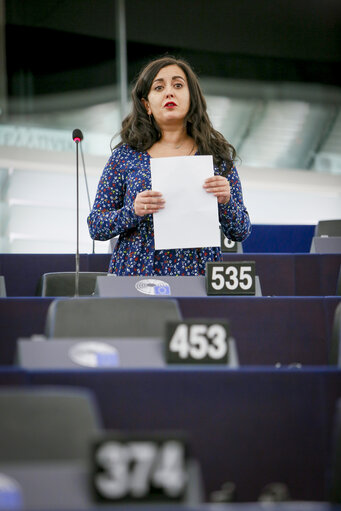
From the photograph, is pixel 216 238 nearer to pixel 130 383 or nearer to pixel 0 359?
pixel 0 359

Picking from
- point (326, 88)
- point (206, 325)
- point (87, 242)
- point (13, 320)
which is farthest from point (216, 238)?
point (326, 88)

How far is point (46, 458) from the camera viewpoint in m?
1.55

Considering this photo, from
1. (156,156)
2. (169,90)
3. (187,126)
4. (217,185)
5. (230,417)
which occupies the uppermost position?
(169,90)

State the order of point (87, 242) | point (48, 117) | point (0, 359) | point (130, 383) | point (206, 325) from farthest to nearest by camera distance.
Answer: point (48, 117), point (87, 242), point (0, 359), point (206, 325), point (130, 383)

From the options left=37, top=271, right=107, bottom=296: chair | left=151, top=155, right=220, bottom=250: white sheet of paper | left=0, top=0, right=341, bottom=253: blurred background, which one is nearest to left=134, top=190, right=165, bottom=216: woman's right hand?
left=151, top=155, right=220, bottom=250: white sheet of paper

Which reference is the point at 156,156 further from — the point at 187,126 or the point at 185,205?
the point at 185,205

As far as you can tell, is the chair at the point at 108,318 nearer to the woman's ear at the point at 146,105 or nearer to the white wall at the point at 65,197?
the woman's ear at the point at 146,105

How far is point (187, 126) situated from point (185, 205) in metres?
0.44

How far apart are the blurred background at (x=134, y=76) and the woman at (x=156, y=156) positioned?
4.78 meters

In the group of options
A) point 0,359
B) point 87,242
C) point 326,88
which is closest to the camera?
point 0,359

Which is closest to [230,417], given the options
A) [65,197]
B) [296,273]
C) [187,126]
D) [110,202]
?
[110,202]

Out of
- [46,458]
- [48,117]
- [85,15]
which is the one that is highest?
[85,15]

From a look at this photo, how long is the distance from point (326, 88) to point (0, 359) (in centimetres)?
668

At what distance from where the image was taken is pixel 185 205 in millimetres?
2936
